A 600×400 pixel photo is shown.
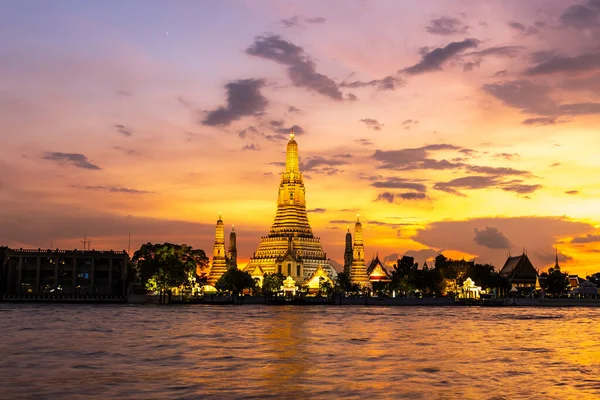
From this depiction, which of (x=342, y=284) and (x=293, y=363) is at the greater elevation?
(x=342, y=284)

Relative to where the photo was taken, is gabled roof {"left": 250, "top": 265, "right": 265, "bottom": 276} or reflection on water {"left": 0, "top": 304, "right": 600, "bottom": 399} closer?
reflection on water {"left": 0, "top": 304, "right": 600, "bottom": 399}

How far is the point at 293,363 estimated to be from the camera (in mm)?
45219

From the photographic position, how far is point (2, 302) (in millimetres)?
153500

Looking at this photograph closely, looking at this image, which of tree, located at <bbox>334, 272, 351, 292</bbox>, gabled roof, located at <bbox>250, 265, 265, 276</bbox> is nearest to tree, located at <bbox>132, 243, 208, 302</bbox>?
gabled roof, located at <bbox>250, 265, 265, 276</bbox>

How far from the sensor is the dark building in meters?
158

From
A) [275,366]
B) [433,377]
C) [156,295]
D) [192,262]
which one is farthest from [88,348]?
[156,295]

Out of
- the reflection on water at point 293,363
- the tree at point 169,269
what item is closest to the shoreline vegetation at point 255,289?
the tree at point 169,269

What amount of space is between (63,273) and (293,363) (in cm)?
12376

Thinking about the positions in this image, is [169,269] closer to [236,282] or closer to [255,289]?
[236,282]

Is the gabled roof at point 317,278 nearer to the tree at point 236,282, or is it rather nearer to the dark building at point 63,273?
the tree at point 236,282

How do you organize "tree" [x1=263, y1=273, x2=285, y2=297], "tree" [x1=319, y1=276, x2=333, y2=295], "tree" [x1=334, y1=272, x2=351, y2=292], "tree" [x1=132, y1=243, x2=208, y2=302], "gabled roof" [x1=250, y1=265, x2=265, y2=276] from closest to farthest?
"tree" [x1=132, y1=243, x2=208, y2=302]
"tree" [x1=263, y1=273, x2=285, y2=297]
"tree" [x1=319, y1=276, x2=333, y2=295]
"tree" [x1=334, y1=272, x2=351, y2=292]
"gabled roof" [x1=250, y1=265, x2=265, y2=276]

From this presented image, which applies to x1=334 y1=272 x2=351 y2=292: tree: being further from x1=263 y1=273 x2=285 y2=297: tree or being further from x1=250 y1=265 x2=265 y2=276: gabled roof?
x1=250 y1=265 x2=265 y2=276: gabled roof

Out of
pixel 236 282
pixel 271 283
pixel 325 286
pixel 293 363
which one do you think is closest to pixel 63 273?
pixel 236 282

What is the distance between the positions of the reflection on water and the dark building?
83.9m
